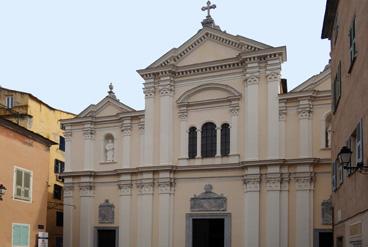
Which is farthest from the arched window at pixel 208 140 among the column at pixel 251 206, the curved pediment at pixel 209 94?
the column at pixel 251 206

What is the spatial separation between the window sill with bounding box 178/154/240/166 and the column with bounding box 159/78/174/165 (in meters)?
0.93

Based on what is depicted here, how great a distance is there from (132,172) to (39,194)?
9.76 meters

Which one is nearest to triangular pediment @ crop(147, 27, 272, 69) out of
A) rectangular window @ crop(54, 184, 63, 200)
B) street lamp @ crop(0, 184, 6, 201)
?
rectangular window @ crop(54, 184, 63, 200)

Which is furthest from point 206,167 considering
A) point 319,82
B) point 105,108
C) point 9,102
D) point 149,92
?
point 9,102

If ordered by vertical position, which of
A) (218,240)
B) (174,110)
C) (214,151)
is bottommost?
(218,240)

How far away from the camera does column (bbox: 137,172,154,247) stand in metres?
32.2

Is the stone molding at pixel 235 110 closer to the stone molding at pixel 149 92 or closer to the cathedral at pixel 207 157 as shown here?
the cathedral at pixel 207 157

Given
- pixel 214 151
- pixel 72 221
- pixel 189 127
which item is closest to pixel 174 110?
pixel 189 127

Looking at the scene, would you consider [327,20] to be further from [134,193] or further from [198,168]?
[134,193]

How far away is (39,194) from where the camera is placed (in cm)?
2427

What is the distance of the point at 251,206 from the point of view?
2973 centimetres

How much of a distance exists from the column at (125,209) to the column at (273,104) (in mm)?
9141

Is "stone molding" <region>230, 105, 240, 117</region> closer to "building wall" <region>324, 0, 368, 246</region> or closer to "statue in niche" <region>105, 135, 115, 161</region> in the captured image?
"statue in niche" <region>105, 135, 115, 161</region>

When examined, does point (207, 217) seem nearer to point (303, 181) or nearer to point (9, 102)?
point (303, 181)
